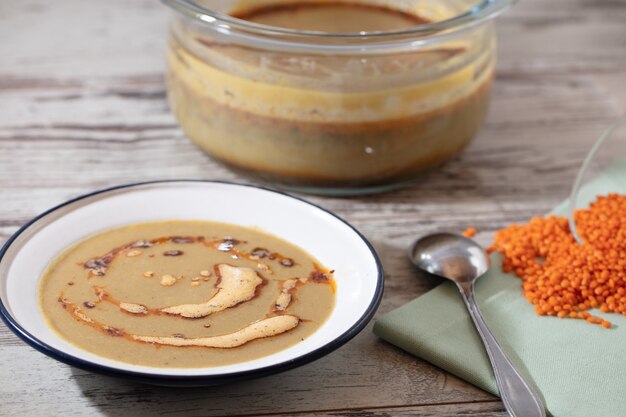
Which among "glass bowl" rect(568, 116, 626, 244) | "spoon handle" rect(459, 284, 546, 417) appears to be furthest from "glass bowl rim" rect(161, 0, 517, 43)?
"spoon handle" rect(459, 284, 546, 417)

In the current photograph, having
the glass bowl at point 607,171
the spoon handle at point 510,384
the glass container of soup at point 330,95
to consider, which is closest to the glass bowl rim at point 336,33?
the glass container of soup at point 330,95

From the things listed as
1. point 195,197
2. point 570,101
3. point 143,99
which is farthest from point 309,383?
point 570,101

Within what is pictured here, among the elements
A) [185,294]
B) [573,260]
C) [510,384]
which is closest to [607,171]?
[573,260]

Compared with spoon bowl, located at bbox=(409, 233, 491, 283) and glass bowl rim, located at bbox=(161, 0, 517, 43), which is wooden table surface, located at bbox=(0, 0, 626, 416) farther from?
glass bowl rim, located at bbox=(161, 0, 517, 43)

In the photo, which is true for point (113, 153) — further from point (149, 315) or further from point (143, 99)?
point (149, 315)

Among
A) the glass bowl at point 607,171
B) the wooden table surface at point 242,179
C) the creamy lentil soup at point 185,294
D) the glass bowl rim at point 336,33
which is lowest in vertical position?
the wooden table surface at point 242,179

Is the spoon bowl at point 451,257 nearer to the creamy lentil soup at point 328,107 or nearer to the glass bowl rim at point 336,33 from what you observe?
the creamy lentil soup at point 328,107
